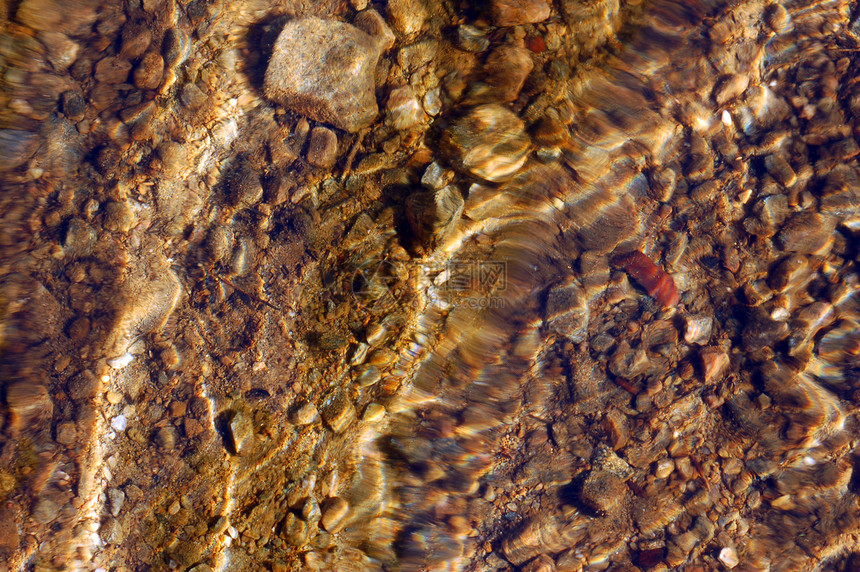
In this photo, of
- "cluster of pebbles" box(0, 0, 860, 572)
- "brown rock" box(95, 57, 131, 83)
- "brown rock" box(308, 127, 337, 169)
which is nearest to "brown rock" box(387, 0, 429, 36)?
"cluster of pebbles" box(0, 0, 860, 572)

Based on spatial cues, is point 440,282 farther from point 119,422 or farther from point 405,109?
point 119,422

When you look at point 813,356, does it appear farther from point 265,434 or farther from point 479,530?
point 265,434

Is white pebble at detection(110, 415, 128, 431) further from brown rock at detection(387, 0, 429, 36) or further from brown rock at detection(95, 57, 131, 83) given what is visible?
brown rock at detection(387, 0, 429, 36)

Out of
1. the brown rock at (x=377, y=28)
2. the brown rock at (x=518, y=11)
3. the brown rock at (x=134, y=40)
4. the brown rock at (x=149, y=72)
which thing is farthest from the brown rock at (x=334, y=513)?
the brown rock at (x=134, y=40)

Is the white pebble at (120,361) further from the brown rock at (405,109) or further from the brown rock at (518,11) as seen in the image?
the brown rock at (518,11)

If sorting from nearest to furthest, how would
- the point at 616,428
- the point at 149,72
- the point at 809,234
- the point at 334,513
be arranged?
the point at 334,513
the point at 809,234
the point at 616,428
the point at 149,72

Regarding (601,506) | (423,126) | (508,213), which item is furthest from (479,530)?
(423,126)

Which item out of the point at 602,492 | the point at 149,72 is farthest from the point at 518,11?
the point at 602,492
